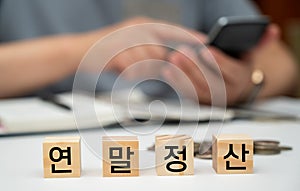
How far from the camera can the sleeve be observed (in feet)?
4.59

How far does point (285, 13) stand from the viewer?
212 centimetres

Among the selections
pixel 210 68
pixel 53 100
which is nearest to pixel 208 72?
pixel 210 68

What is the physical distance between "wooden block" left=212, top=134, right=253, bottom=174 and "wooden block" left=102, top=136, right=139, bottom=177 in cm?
8

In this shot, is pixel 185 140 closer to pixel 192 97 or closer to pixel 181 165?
pixel 181 165

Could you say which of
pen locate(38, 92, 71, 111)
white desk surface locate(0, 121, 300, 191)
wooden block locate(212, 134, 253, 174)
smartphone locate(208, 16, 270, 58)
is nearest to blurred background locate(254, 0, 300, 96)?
smartphone locate(208, 16, 270, 58)

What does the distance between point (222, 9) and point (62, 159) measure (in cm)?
99

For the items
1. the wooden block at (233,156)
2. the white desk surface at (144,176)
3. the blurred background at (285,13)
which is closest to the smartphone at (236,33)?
the white desk surface at (144,176)

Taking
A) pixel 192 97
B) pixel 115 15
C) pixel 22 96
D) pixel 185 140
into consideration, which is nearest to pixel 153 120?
pixel 192 97

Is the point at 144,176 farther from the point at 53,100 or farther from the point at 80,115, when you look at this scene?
the point at 53,100

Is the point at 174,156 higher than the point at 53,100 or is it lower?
lower

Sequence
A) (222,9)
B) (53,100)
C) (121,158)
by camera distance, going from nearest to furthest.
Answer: (121,158) < (53,100) < (222,9)

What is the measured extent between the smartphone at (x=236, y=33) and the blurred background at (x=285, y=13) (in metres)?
1.15

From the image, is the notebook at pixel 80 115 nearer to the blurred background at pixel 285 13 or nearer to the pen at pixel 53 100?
the pen at pixel 53 100

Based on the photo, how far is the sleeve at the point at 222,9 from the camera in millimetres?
1399
